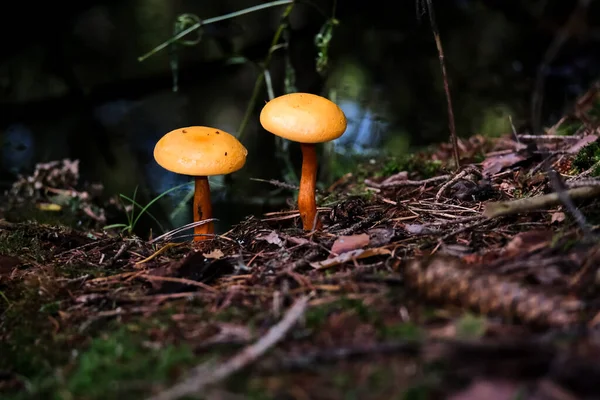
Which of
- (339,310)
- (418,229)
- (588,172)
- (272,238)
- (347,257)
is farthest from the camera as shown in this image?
(588,172)

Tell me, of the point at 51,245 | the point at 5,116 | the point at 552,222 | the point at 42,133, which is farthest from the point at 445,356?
the point at 5,116

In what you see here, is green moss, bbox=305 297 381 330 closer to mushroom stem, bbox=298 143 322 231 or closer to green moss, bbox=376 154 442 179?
mushroom stem, bbox=298 143 322 231

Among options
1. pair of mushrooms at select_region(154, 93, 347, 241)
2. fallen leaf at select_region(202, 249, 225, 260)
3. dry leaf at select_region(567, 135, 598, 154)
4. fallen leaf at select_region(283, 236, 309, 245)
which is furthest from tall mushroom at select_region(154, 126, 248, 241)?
dry leaf at select_region(567, 135, 598, 154)

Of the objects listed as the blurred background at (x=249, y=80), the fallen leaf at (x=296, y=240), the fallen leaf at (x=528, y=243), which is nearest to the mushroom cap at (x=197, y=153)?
the fallen leaf at (x=296, y=240)

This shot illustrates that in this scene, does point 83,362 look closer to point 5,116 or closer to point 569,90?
point 5,116

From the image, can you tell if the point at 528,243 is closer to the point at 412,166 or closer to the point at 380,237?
the point at 380,237

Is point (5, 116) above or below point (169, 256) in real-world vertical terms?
above

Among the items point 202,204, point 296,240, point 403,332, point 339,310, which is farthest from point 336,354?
point 202,204
